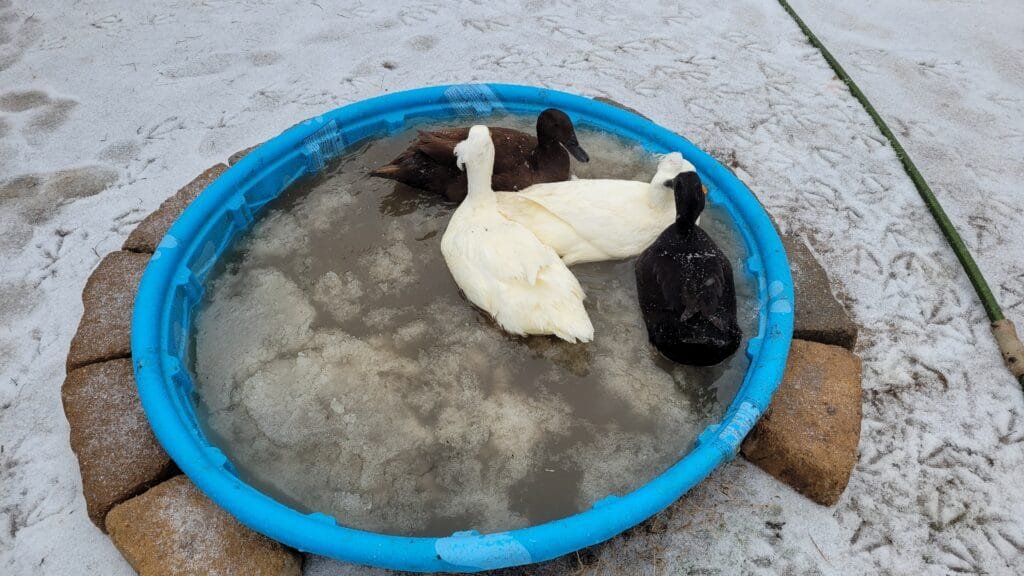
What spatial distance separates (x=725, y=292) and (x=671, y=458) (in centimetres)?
61

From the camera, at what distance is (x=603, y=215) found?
2645 millimetres

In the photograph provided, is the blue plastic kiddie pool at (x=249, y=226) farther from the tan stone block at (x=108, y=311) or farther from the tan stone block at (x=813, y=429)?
the tan stone block at (x=108, y=311)

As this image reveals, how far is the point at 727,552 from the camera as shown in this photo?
2055 millimetres

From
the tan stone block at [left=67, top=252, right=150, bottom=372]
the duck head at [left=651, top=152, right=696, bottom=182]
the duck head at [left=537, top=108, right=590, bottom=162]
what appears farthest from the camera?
the duck head at [left=537, top=108, right=590, bottom=162]

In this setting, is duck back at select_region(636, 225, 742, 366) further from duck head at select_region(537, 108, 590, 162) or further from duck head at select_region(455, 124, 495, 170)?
duck head at select_region(455, 124, 495, 170)

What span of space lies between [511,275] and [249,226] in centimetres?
125

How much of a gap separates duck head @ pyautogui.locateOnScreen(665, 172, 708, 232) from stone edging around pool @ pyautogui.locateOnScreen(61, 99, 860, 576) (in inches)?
24.2

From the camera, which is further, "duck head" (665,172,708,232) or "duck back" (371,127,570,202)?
"duck back" (371,127,570,202)

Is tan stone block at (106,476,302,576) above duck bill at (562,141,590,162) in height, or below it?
below

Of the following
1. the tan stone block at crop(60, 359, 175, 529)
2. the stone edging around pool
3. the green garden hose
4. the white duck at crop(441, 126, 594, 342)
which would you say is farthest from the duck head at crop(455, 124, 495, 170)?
the green garden hose

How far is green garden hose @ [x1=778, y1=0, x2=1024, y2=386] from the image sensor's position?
2551 mm

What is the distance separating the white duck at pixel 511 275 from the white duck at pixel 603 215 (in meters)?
0.12

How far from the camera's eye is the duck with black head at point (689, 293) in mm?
2254

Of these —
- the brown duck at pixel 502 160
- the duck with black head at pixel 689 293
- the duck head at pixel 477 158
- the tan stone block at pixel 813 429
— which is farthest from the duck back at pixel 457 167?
the tan stone block at pixel 813 429
